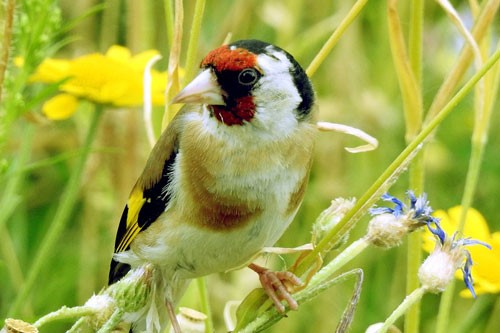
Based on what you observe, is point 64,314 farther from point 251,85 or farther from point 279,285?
point 251,85

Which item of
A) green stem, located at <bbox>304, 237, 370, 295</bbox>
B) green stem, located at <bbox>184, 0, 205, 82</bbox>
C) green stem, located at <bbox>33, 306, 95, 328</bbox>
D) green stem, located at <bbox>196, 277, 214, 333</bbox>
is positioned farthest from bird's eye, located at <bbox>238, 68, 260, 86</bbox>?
green stem, located at <bbox>33, 306, 95, 328</bbox>

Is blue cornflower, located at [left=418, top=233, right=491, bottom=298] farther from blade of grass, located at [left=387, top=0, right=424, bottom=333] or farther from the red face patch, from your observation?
the red face patch

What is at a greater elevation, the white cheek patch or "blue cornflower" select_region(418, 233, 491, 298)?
the white cheek patch

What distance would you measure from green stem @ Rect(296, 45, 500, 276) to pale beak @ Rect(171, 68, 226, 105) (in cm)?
35

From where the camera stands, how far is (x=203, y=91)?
5.11ft

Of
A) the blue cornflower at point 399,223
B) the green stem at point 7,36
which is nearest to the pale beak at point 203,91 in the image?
the green stem at point 7,36

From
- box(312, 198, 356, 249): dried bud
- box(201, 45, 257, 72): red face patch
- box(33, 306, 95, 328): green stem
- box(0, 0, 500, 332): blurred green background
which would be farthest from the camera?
box(0, 0, 500, 332): blurred green background

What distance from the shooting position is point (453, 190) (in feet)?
10.00

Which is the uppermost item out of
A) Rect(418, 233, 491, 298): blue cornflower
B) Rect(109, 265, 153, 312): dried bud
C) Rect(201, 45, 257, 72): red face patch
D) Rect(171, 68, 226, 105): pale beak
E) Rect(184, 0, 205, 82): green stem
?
Rect(184, 0, 205, 82): green stem

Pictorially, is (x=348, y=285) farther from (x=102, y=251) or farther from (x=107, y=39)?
(x=107, y=39)

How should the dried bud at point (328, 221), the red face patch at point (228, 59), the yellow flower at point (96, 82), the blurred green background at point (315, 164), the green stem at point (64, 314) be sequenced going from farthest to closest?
the blurred green background at point (315, 164) → the yellow flower at point (96, 82) → the red face patch at point (228, 59) → the dried bud at point (328, 221) → the green stem at point (64, 314)

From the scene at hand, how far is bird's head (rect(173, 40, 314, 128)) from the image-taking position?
1.58 m

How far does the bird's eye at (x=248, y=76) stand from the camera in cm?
161

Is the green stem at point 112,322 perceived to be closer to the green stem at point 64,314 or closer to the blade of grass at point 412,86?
the green stem at point 64,314
